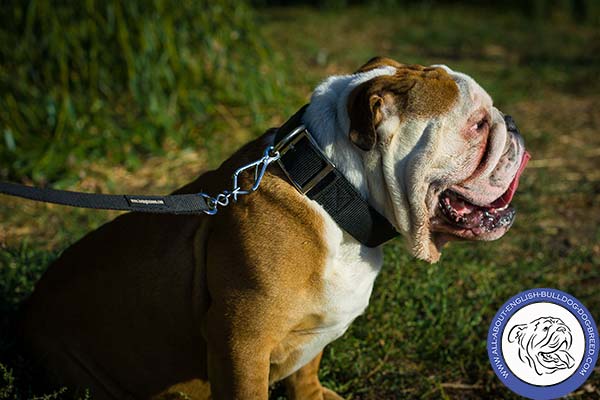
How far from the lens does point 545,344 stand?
9.04ft

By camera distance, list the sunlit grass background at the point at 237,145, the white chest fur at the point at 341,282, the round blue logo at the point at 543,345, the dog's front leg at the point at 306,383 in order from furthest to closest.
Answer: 1. the sunlit grass background at the point at 237,145
2. the dog's front leg at the point at 306,383
3. the round blue logo at the point at 543,345
4. the white chest fur at the point at 341,282

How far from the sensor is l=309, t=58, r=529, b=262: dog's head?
2365mm

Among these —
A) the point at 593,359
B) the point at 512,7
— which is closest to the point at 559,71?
the point at 512,7

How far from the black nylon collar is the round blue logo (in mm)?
724

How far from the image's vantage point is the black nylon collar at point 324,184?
7.82 ft

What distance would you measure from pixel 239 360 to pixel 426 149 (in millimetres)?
862

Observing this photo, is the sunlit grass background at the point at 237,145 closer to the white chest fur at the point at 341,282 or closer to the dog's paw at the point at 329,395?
the dog's paw at the point at 329,395

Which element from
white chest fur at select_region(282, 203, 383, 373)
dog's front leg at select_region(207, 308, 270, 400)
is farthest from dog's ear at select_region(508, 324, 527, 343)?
dog's front leg at select_region(207, 308, 270, 400)

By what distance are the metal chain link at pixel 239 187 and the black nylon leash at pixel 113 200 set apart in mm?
22

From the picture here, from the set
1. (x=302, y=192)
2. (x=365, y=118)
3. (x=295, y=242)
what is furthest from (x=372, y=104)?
(x=295, y=242)

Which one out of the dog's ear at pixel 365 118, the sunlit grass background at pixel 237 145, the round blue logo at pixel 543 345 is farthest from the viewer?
the sunlit grass background at pixel 237 145

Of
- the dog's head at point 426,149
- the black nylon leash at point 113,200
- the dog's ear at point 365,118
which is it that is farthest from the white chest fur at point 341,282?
the black nylon leash at point 113,200

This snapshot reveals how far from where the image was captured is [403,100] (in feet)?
7.79

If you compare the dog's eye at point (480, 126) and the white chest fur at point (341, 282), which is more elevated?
the dog's eye at point (480, 126)
